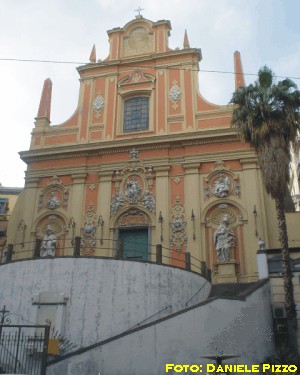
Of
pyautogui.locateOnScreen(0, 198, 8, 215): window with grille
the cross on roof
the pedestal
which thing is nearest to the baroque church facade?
the pedestal

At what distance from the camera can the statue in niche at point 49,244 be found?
18875mm

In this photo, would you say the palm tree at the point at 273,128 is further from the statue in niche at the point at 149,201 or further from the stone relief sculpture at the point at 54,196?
the stone relief sculpture at the point at 54,196

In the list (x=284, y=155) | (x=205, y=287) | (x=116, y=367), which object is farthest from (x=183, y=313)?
(x=284, y=155)

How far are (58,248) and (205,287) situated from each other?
7.79 meters

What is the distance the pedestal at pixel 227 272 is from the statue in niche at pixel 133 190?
512 cm

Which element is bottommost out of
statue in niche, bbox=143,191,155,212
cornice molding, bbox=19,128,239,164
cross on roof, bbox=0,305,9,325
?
cross on roof, bbox=0,305,9,325

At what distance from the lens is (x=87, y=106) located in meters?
23.6

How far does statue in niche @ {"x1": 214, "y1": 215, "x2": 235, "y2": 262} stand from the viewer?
1823 centimetres

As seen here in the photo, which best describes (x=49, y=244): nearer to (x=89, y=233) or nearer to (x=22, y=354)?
(x=89, y=233)

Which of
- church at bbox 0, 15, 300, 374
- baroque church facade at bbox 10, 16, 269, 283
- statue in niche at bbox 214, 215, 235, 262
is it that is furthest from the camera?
baroque church facade at bbox 10, 16, 269, 283

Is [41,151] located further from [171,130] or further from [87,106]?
[171,130]

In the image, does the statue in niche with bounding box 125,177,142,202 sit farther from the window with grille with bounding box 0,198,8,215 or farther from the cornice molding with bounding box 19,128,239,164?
the window with grille with bounding box 0,198,8,215

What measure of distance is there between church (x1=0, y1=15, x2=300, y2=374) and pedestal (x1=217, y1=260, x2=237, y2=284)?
4 centimetres

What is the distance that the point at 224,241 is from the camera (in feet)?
60.4
